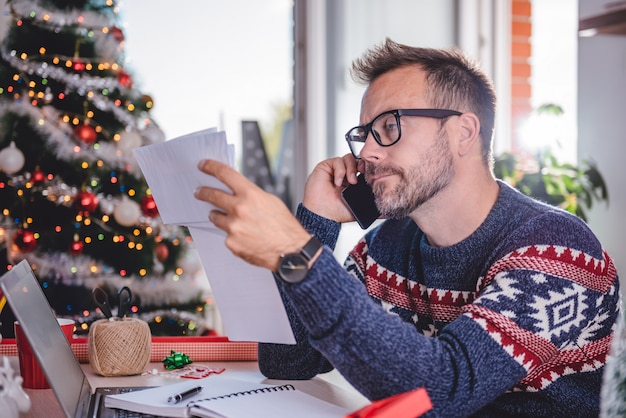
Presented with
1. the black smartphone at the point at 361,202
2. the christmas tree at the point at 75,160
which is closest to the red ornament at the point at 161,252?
the christmas tree at the point at 75,160

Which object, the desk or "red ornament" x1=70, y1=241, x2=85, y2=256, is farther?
"red ornament" x1=70, y1=241, x2=85, y2=256

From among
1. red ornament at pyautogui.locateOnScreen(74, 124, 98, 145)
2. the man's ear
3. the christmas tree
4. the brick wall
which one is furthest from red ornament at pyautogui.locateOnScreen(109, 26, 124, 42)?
the man's ear

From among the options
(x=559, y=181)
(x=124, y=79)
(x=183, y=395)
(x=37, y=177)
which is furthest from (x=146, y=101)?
(x=183, y=395)

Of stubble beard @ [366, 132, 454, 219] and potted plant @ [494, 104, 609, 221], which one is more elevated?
stubble beard @ [366, 132, 454, 219]

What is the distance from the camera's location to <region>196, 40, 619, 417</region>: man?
0.99 m

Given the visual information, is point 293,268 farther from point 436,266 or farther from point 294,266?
Answer: point 436,266

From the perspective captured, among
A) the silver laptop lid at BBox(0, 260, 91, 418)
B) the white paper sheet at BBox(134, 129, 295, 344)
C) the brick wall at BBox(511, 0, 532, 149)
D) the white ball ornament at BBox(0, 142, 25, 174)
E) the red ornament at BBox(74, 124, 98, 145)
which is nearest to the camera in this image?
the silver laptop lid at BBox(0, 260, 91, 418)

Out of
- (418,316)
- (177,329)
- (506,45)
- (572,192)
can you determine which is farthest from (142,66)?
(418,316)

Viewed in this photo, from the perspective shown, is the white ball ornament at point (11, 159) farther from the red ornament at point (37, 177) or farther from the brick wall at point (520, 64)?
the brick wall at point (520, 64)

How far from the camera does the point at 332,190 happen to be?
1.56m

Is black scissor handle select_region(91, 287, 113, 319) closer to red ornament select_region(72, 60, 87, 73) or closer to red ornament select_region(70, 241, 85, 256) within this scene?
red ornament select_region(70, 241, 85, 256)

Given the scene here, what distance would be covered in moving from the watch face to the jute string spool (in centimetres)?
54

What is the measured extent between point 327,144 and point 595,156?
1.38 metres

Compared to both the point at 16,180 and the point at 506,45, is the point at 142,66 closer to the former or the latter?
the point at 16,180
